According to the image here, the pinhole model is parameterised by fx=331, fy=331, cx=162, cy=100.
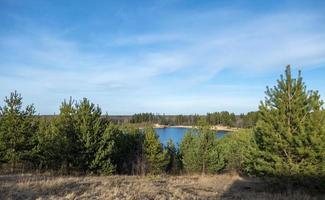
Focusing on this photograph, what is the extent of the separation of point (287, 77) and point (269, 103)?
46.2 inches

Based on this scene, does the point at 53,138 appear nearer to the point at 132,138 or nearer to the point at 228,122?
the point at 132,138

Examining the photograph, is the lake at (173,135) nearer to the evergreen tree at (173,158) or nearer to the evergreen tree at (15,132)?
the evergreen tree at (173,158)

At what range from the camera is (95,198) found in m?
9.08

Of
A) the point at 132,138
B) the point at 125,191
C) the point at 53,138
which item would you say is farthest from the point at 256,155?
the point at 132,138

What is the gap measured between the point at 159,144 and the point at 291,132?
18965mm

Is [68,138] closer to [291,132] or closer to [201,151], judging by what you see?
[201,151]

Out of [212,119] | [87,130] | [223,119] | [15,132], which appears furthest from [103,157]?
[223,119]

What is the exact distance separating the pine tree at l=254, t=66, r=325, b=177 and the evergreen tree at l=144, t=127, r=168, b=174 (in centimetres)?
1732

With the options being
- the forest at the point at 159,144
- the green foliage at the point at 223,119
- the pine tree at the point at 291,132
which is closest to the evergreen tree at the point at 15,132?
the forest at the point at 159,144

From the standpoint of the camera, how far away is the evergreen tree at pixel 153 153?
29259mm

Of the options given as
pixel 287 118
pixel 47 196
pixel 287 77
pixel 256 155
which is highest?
pixel 287 77

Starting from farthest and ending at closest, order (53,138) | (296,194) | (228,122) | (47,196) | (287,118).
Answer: (228,122)
(53,138)
(287,118)
(296,194)
(47,196)

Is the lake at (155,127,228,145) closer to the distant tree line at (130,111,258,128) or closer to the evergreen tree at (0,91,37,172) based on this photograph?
the distant tree line at (130,111,258,128)

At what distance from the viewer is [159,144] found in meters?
30.1
